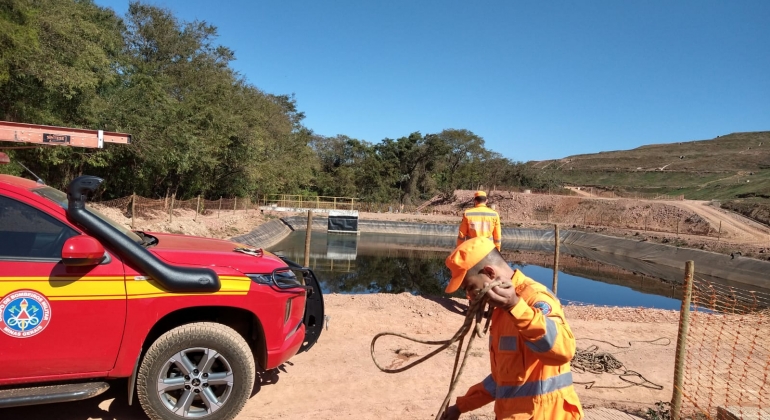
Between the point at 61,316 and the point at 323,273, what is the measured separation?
45.5 ft

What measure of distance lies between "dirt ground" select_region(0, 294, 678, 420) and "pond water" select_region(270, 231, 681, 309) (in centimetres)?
577

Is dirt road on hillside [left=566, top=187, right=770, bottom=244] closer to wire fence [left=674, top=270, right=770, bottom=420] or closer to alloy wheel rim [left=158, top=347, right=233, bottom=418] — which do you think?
wire fence [left=674, top=270, right=770, bottom=420]

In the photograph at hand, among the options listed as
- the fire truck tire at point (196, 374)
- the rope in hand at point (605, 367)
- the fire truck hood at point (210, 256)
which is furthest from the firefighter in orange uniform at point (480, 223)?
the fire truck tire at point (196, 374)

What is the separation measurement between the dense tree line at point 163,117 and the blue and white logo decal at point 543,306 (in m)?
14.3

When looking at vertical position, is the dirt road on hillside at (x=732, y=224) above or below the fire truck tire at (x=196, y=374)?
above

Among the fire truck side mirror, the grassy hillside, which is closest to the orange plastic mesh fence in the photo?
the fire truck side mirror

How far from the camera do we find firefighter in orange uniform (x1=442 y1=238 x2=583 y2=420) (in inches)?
72.1

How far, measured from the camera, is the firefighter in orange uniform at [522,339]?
1.83 m

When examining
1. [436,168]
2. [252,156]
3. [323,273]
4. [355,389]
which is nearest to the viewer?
[355,389]

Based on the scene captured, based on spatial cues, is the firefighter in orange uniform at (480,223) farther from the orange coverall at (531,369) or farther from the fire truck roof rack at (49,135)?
the fire truck roof rack at (49,135)

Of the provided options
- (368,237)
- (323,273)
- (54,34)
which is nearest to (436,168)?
(368,237)

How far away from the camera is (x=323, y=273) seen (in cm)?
1670

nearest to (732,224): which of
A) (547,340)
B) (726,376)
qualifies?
(726,376)

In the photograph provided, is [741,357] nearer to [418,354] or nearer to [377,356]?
[418,354]
